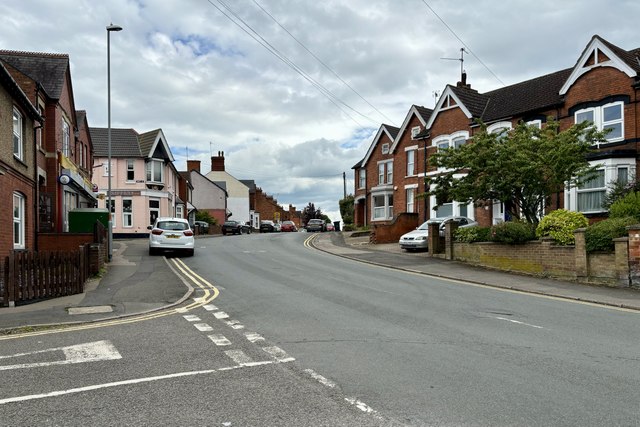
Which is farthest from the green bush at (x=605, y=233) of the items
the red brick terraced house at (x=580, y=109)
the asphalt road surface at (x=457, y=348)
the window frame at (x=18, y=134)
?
the window frame at (x=18, y=134)

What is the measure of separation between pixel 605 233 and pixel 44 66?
24472 mm

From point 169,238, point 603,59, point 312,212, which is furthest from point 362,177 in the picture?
point 312,212

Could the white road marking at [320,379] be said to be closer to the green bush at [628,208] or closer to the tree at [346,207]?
the green bush at [628,208]

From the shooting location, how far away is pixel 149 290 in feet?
44.5

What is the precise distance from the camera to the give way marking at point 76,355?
653 centimetres

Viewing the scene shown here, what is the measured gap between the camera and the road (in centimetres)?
477

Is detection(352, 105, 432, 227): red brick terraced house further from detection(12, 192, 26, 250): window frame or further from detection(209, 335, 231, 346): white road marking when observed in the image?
detection(209, 335, 231, 346): white road marking

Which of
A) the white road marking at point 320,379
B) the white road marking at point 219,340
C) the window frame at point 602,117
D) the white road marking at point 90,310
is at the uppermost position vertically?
the window frame at point 602,117

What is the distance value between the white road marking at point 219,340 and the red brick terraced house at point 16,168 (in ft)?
29.6

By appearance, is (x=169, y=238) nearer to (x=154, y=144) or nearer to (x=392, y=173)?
(x=392, y=173)

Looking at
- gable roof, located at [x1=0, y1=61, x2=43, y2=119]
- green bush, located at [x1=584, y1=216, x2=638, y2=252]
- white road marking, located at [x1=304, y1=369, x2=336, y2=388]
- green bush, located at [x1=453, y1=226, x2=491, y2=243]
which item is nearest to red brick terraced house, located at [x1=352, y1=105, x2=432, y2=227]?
green bush, located at [x1=453, y1=226, x2=491, y2=243]

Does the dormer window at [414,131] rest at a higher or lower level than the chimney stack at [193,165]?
lower

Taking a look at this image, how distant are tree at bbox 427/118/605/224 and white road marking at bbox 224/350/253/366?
13.7m

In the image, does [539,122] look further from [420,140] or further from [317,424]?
[317,424]
